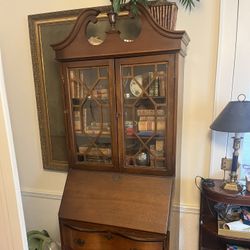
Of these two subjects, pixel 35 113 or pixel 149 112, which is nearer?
pixel 149 112

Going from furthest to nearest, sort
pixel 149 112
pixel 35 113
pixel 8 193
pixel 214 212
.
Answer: pixel 35 113 → pixel 214 212 → pixel 149 112 → pixel 8 193

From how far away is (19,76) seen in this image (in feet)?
6.81

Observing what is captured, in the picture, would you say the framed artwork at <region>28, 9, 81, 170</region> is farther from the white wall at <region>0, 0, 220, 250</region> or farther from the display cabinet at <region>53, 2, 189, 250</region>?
the display cabinet at <region>53, 2, 189, 250</region>

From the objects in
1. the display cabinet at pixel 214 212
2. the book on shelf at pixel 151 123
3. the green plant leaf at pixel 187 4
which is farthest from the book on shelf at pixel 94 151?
the green plant leaf at pixel 187 4

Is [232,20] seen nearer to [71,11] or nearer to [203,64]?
[203,64]

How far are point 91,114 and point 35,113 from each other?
74 cm

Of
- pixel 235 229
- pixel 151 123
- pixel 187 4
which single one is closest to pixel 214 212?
pixel 235 229

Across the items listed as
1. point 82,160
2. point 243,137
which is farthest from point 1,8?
point 243,137

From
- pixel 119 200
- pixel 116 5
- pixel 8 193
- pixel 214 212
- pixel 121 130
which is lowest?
pixel 214 212

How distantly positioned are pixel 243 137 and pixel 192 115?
376mm

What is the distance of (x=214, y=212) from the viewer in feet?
5.74

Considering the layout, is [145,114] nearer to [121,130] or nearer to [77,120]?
[121,130]

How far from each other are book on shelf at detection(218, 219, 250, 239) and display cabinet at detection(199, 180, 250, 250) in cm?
2

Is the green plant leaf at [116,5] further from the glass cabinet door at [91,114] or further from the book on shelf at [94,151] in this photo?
the book on shelf at [94,151]
